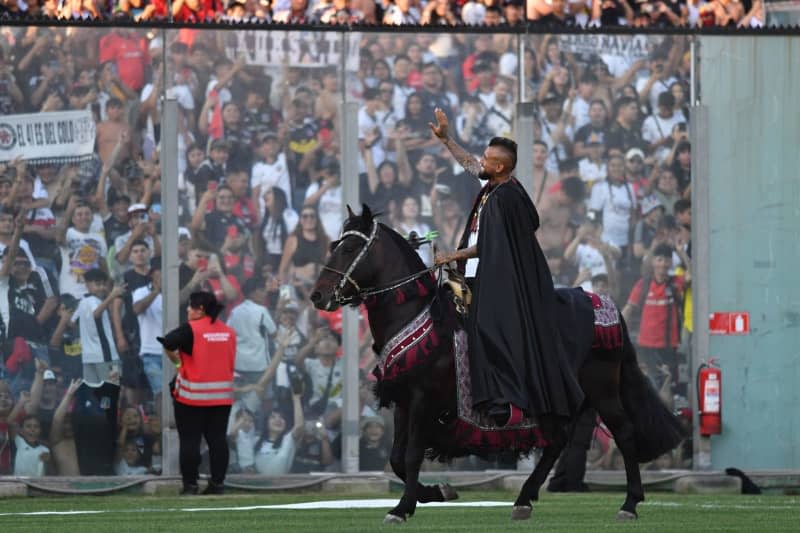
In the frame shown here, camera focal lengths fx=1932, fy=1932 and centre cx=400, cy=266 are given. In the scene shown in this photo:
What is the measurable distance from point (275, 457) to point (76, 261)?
3.24 m

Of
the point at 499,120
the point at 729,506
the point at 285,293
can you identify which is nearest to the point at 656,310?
the point at 499,120

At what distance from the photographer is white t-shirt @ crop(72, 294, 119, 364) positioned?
2225cm

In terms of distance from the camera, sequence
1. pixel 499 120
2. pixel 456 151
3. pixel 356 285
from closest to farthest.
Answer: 1. pixel 356 285
2. pixel 456 151
3. pixel 499 120

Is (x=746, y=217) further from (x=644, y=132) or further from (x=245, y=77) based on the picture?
(x=245, y=77)

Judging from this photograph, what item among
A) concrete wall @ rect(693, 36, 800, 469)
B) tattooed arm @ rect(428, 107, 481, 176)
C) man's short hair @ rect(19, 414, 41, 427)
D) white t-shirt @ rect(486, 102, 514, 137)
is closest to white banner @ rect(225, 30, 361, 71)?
white t-shirt @ rect(486, 102, 514, 137)

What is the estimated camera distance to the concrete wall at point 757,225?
2345 centimetres

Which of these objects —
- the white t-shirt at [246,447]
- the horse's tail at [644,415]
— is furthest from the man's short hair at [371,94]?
the horse's tail at [644,415]

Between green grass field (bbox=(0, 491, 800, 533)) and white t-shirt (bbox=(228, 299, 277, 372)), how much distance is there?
372 cm

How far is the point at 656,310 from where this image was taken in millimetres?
23547

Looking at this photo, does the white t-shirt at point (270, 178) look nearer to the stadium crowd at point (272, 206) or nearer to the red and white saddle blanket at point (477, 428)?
the stadium crowd at point (272, 206)

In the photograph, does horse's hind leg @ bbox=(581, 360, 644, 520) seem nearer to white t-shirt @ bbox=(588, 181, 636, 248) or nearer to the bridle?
the bridle

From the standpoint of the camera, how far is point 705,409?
23.1 metres

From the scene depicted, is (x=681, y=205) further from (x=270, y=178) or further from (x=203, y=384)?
(x=203, y=384)

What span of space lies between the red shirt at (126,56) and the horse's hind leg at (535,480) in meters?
9.68
